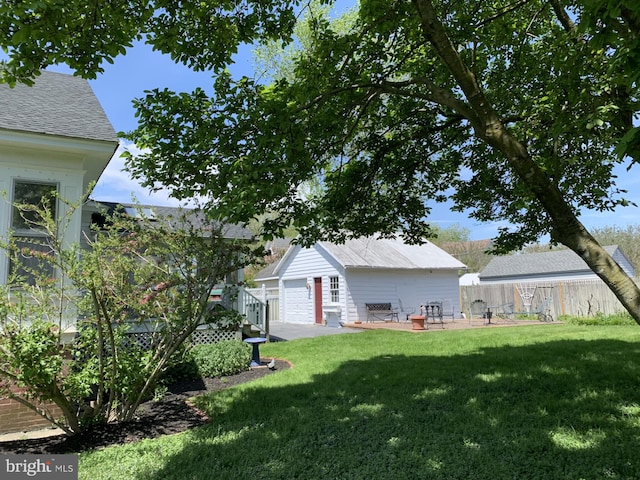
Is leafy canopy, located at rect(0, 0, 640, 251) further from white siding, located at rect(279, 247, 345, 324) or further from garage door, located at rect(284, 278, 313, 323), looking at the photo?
garage door, located at rect(284, 278, 313, 323)

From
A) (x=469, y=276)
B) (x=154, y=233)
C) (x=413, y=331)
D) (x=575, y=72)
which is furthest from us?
(x=469, y=276)

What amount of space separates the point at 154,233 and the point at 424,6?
4173 millimetres

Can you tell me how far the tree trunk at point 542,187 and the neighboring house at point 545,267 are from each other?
30085mm

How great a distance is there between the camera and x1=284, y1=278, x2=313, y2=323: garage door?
2190cm

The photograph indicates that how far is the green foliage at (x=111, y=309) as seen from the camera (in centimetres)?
449

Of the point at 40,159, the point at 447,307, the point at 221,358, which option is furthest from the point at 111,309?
the point at 447,307

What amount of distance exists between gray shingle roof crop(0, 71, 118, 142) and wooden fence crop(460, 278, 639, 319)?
19553 millimetres

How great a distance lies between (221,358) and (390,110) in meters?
6.02

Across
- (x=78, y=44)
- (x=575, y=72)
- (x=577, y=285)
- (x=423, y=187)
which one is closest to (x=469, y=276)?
(x=577, y=285)

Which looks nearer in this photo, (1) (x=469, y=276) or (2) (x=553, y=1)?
(2) (x=553, y=1)

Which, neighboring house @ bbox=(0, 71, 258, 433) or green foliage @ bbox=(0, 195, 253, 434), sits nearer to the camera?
green foliage @ bbox=(0, 195, 253, 434)

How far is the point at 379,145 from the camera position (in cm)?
737

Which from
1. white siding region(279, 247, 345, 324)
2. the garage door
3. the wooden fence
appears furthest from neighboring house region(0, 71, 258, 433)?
the wooden fence

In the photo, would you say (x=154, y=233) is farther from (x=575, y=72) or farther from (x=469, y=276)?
(x=469, y=276)
